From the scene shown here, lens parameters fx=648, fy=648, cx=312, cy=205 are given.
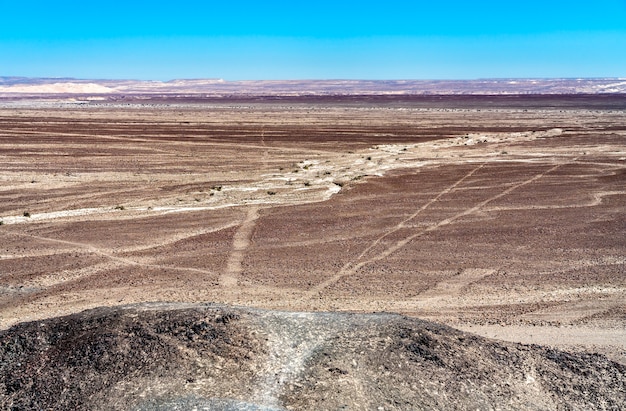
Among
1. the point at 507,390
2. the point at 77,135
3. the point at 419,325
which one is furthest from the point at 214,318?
the point at 77,135

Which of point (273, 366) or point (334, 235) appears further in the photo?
point (334, 235)

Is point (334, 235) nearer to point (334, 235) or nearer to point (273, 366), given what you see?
point (334, 235)

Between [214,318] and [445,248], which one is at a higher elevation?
[214,318]

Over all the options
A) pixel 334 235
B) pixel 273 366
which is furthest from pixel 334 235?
pixel 273 366

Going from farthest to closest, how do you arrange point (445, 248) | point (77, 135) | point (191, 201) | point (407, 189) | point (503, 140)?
point (77, 135), point (503, 140), point (407, 189), point (191, 201), point (445, 248)

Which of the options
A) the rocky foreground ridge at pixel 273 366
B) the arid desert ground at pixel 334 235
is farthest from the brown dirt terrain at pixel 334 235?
the rocky foreground ridge at pixel 273 366

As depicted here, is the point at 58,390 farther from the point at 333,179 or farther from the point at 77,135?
the point at 77,135

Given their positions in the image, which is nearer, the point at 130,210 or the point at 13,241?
the point at 13,241
